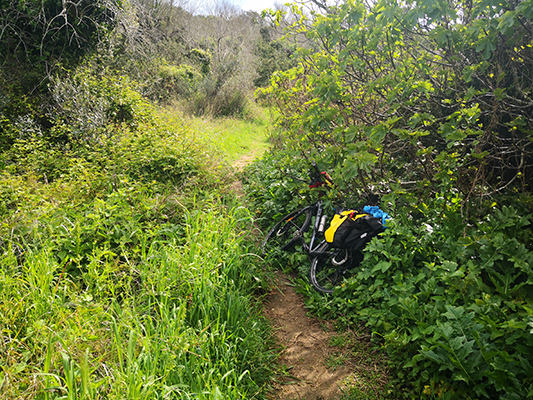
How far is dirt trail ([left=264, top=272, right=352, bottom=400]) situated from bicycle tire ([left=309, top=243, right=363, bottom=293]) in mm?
306

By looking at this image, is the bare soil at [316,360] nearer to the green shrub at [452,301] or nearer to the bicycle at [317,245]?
the green shrub at [452,301]

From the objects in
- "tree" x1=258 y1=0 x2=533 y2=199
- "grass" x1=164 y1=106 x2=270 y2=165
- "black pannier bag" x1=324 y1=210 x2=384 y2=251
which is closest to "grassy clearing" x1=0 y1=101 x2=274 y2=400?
"black pannier bag" x1=324 y1=210 x2=384 y2=251

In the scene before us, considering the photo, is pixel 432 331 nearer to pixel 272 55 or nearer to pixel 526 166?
pixel 526 166

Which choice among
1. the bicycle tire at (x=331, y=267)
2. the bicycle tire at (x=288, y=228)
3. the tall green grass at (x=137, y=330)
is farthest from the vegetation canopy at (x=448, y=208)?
the tall green grass at (x=137, y=330)

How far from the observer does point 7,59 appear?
7469 millimetres

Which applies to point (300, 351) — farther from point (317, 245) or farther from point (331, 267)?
point (317, 245)

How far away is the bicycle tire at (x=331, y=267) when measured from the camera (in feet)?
12.1

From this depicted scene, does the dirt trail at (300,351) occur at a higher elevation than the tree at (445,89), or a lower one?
lower

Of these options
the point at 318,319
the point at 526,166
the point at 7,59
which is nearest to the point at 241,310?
the point at 318,319

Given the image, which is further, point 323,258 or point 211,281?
point 323,258

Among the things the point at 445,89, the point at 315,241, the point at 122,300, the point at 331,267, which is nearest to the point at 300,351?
the point at 331,267

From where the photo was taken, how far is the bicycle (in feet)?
12.2

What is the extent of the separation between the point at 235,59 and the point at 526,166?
1372cm

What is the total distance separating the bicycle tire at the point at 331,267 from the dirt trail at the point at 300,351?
0.31m
